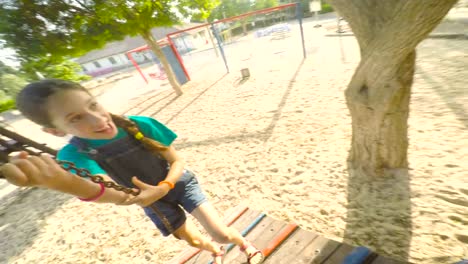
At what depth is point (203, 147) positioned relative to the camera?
4.77 m

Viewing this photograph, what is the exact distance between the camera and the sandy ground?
218cm

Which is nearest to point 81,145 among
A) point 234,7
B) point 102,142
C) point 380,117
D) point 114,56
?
point 102,142

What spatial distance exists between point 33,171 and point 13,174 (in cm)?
6

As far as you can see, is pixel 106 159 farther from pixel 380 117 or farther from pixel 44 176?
pixel 380 117

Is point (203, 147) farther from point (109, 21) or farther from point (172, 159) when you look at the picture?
point (109, 21)

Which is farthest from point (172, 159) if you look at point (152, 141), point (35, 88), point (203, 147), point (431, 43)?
point (431, 43)

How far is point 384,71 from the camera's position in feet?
6.28

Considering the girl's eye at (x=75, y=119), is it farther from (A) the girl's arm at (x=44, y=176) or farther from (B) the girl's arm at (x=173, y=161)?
(B) the girl's arm at (x=173, y=161)

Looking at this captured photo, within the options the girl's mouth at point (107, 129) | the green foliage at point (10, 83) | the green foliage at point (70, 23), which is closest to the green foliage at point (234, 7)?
the green foliage at point (70, 23)

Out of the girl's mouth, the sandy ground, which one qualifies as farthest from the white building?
the girl's mouth

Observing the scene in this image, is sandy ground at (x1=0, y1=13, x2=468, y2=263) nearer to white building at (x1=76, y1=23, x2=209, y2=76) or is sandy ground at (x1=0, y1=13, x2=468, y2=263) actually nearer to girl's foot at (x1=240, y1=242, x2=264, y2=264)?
girl's foot at (x1=240, y1=242, x2=264, y2=264)

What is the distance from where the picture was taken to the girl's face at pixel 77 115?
1078 mm

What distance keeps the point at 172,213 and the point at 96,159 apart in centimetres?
65

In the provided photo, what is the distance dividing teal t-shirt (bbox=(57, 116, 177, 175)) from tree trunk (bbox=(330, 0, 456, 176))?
171 centimetres
